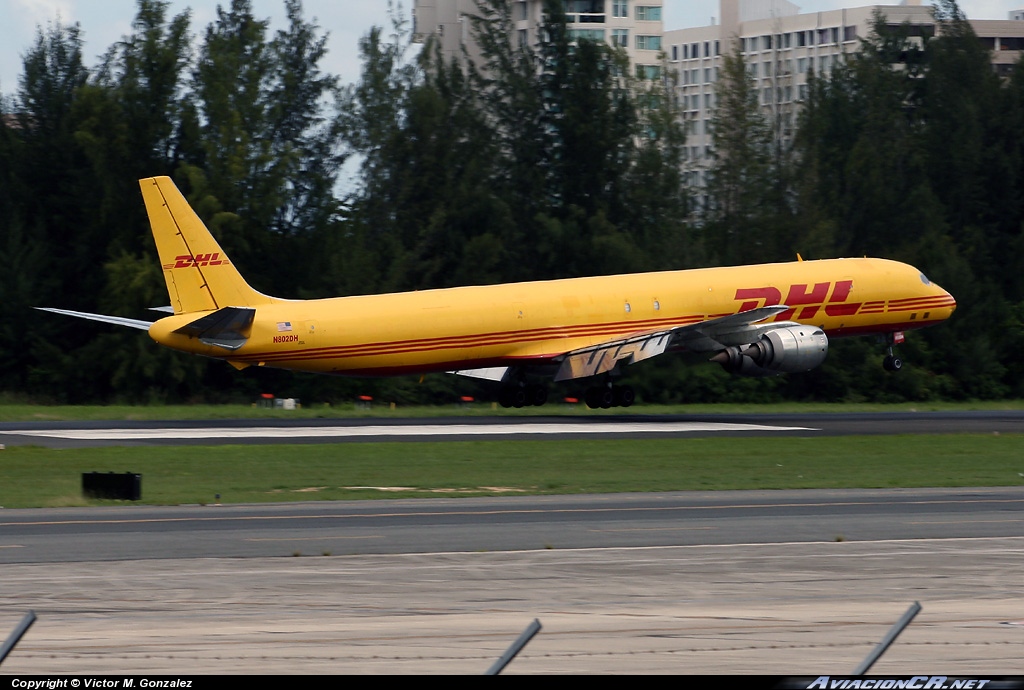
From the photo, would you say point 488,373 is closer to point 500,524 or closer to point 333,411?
point 333,411

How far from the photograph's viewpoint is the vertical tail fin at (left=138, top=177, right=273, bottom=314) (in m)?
45.6

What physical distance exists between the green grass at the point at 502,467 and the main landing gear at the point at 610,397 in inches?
338

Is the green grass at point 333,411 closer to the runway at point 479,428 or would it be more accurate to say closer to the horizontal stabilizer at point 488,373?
the horizontal stabilizer at point 488,373

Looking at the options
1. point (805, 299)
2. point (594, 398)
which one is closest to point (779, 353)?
point (805, 299)

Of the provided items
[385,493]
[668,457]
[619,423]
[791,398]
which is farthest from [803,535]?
[791,398]

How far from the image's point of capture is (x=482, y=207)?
78000mm

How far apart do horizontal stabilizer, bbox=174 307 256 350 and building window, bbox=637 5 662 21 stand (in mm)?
158162

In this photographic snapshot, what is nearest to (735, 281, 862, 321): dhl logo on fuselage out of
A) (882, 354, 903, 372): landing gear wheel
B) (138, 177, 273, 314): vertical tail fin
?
(882, 354, 903, 372): landing gear wheel

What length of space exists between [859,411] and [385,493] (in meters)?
32.0

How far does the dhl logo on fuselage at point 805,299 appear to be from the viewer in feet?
168

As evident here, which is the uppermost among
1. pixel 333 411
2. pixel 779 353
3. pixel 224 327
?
pixel 224 327

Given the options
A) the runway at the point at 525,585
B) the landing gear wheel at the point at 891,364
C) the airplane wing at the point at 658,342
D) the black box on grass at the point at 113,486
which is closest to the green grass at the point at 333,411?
the landing gear wheel at the point at 891,364

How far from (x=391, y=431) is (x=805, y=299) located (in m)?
15.7

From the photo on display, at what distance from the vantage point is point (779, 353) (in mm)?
48000
